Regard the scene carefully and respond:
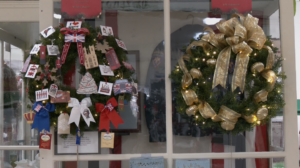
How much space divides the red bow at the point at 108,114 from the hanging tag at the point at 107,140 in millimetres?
48

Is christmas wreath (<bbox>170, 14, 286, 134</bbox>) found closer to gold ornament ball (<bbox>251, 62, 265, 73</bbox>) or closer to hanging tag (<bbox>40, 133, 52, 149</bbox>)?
gold ornament ball (<bbox>251, 62, 265, 73</bbox>)

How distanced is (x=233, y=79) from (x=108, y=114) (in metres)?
0.87

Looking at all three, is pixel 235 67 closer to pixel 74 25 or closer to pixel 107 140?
pixel 107 140

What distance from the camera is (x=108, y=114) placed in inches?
75.7

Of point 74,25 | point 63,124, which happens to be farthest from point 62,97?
point 74,25

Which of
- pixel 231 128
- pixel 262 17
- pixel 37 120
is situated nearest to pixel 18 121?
pixel 37 120

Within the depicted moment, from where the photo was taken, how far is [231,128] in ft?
6.04

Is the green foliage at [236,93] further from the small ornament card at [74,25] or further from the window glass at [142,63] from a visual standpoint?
the small ornament card at [74,25]

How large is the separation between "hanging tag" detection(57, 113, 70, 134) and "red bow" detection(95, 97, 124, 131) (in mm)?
219

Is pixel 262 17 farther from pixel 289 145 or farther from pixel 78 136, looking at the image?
pixel 78 136

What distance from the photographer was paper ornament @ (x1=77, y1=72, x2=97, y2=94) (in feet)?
6.22

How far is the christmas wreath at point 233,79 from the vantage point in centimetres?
181

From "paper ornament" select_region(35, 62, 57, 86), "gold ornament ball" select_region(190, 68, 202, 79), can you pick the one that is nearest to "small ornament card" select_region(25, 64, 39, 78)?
"paper ornament" select_region(35, 62, 57, 86)

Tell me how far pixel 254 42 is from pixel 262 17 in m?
0.32
